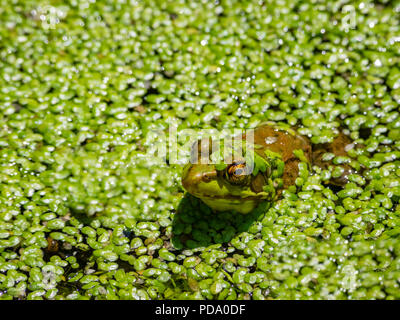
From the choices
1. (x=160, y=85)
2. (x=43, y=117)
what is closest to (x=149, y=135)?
(x=160, y=85)

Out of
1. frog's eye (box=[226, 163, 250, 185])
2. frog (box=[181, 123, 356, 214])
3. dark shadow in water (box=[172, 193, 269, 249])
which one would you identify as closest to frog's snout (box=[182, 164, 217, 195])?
frog (box=[181, 123, 356, 214])

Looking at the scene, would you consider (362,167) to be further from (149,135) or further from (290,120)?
(149,135)

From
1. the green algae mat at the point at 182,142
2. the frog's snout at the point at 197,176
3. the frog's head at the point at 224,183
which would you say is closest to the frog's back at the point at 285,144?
the green algae mat at the point at 182,142

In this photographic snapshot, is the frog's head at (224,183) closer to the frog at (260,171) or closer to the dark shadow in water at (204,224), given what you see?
the frog at (260,171)

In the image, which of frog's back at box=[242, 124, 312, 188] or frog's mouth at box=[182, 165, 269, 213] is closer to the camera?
frog's mouth at box=[182, 165, 269, 213]

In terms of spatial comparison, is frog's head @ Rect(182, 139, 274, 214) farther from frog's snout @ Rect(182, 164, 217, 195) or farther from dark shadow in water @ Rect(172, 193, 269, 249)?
dark shadow in water @ Rect(172, 193, 269, 249)
